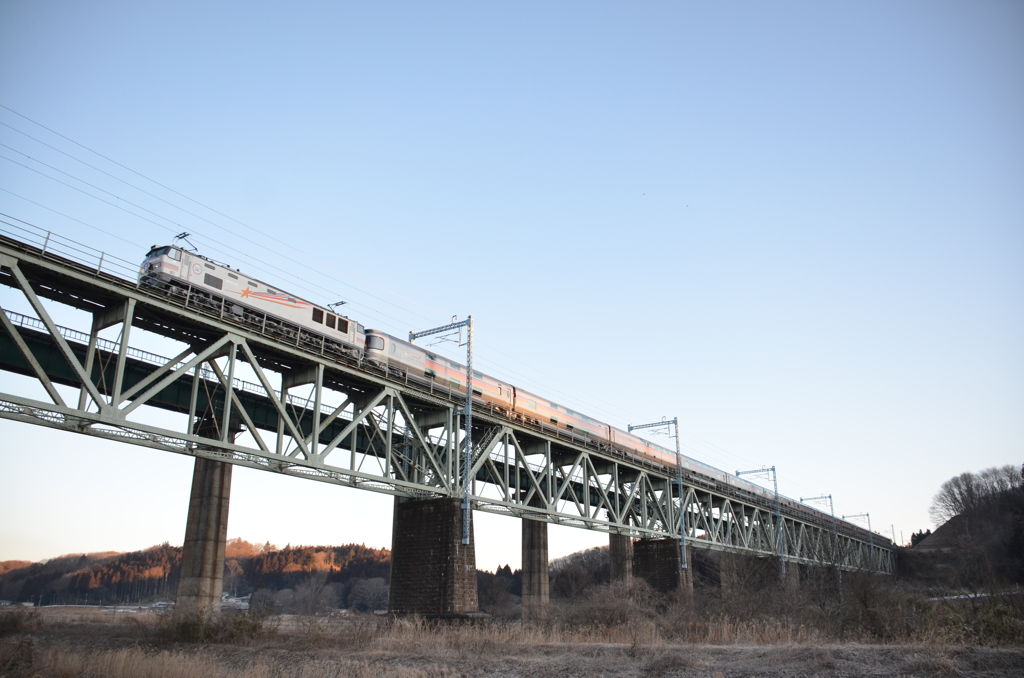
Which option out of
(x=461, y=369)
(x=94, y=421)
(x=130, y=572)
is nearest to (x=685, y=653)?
(x=94, y=421)

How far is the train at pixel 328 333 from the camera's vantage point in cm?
2828

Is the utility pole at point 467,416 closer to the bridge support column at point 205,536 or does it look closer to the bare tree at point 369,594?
the bridge support column at point 205,536

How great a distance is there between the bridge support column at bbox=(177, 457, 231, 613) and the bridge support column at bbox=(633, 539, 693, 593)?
3267 centimetres

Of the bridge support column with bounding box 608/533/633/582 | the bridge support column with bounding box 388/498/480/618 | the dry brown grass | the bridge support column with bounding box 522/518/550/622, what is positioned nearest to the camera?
the dry brown grass

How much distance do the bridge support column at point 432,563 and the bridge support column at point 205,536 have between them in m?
8.46

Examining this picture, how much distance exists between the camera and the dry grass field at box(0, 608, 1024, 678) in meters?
16.4

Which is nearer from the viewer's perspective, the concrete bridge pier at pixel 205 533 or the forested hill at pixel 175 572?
the concrete bridge pier at pixel 205 533

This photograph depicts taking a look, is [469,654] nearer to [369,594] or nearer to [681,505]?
[681,505]

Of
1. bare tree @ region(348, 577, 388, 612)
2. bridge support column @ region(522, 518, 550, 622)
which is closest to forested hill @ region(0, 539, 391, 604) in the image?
bare tree @ region(348, 577, 388, 612)

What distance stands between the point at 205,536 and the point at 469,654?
17798 millimetres

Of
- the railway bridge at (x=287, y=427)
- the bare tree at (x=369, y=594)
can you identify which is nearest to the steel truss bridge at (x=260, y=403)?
the railway bridge at (x=287, y=427)

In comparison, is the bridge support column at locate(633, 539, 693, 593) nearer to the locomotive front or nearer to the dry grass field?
the dry grass field

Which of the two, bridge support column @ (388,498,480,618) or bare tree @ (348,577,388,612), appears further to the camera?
bare tree @ (348,577,388,612)

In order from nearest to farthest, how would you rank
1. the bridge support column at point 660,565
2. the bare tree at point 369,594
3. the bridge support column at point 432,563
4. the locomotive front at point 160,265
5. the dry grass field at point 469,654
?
the dry grass field at point 469,654, the locomotive front at point 160,265, the bridge support column at point 432,563, the bridge support column at point 660,565, the bare tree at point 369,594
